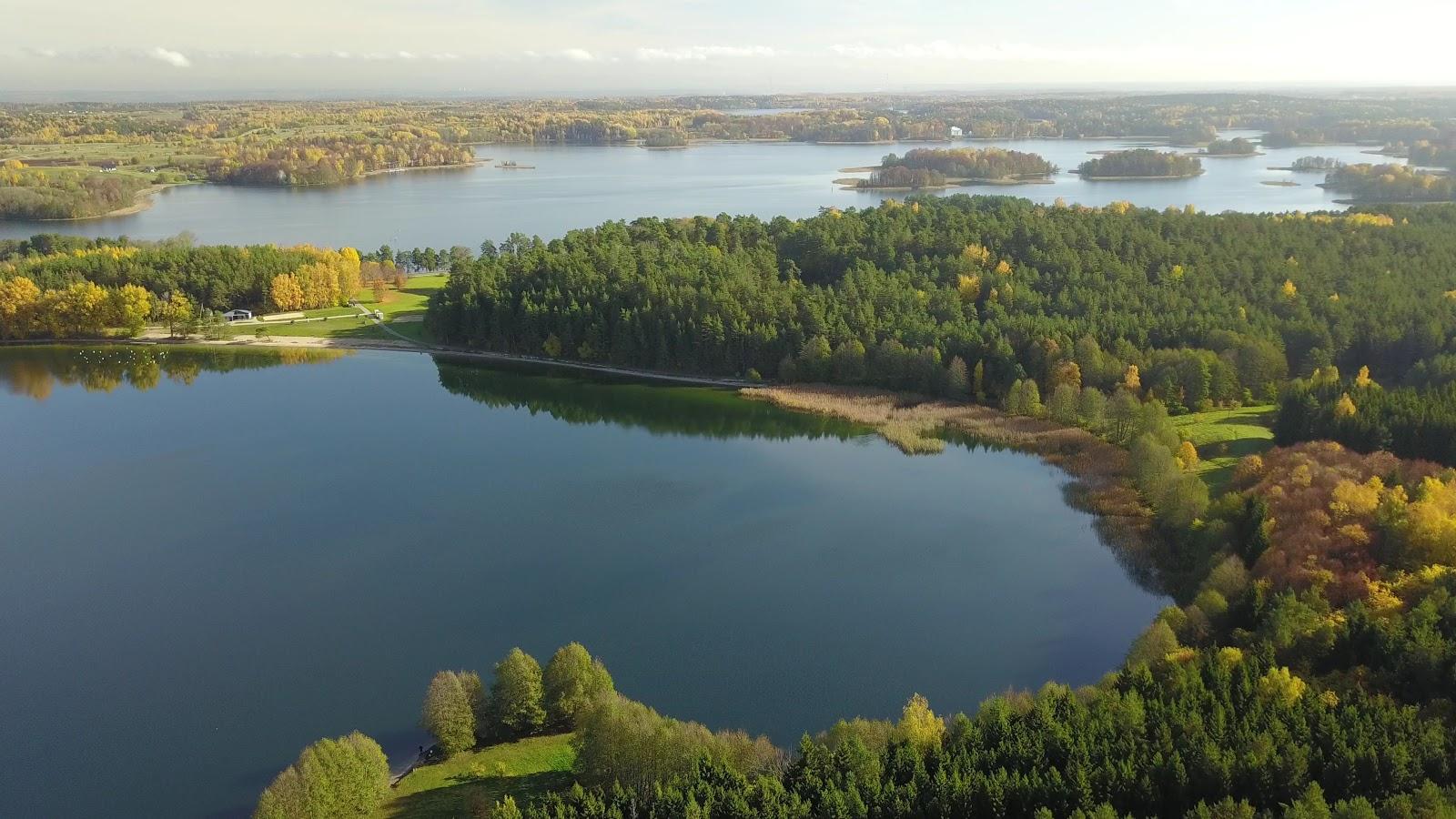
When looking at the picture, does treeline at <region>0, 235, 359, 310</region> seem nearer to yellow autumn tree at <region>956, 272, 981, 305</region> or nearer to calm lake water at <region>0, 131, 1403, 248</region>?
calm lake water at <region>0, 131, 1403, 248</region>

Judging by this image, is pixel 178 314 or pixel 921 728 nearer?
pixel 921 728

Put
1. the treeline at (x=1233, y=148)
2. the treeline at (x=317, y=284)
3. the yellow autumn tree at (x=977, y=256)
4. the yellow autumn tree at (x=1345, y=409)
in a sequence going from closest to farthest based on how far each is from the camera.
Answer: the yellow autumn tree at (x=1345, y=409) → the yellow autumn tree at (x=977, y=256) → the treeline at (x=317, y=284) → the treeline at (x=1233, y=148)

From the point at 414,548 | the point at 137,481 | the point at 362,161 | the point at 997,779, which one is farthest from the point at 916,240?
the point at 362,161

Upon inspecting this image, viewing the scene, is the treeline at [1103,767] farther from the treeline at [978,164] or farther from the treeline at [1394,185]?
the treeline at [978,164]

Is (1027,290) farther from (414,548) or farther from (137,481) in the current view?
(137,481)

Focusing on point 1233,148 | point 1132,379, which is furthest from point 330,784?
point 1233,148

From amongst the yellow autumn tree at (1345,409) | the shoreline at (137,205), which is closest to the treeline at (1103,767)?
the yellow autumn tree at (1345,409)

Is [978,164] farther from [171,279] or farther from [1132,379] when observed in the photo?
[171,279]

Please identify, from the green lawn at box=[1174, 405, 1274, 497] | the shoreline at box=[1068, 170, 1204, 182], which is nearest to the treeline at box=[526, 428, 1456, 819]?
the green lawn at box=[1174, 405, 1274, 497]
